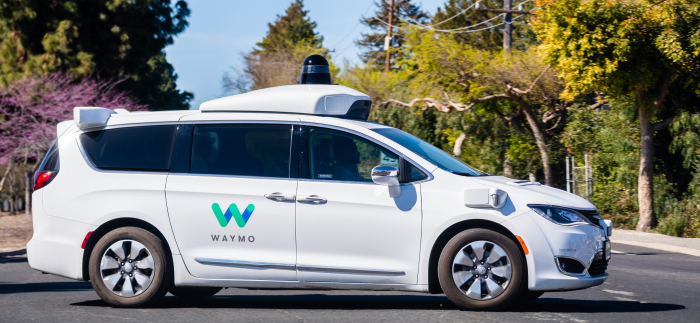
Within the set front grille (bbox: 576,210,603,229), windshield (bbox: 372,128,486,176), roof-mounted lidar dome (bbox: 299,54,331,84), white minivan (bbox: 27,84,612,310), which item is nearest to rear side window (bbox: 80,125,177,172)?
white minivan (bbox: 27,84,612,310)

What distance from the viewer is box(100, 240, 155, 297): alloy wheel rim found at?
22.2 feet

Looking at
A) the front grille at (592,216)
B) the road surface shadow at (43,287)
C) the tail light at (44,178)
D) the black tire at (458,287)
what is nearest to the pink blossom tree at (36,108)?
the road surface shadow at (43,287)

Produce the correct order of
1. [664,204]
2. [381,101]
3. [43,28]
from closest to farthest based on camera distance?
1. [664,204]
2. [43,28]
3. [381,101]

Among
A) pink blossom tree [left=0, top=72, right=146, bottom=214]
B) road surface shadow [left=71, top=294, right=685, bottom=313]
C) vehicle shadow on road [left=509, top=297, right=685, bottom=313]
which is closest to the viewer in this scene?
vehicle shadow on road [left=509, top=297, right=685, bottom=313]

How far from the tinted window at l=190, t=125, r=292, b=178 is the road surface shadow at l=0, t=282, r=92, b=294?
118 inches

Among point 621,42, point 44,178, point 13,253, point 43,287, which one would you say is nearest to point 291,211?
point 44,178

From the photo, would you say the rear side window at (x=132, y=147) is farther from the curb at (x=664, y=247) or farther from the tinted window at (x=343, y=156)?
the curb at (x=664, y=247)

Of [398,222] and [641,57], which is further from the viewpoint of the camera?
[641,57]

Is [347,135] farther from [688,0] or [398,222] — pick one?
[688,0]

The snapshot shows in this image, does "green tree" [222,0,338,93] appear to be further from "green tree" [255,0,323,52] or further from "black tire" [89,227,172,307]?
"black tire" [89,227,172,307]

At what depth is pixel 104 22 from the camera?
31688 millimetres

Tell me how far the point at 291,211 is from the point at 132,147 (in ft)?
5.55

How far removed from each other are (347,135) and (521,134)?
64.5 ft

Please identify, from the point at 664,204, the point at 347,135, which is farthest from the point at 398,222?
the point at 664,204
